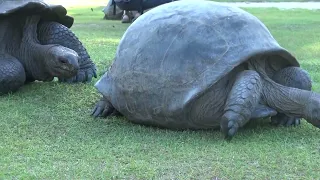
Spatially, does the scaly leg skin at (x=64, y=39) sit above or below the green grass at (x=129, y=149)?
below

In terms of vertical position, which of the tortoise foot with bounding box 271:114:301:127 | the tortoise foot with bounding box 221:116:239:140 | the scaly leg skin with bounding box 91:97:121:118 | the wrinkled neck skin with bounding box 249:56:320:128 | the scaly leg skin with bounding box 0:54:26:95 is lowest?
the scaly leg skin with bounding box 0:54:26:95

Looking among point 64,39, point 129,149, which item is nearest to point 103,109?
point 129,149

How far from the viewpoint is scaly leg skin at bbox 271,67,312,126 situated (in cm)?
328

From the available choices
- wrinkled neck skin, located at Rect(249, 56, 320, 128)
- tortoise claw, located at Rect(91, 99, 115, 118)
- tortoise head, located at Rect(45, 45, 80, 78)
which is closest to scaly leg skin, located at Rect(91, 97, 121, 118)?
tortoise claw, located at Rect(91, 99, 115, 118)

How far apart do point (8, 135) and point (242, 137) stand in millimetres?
1282

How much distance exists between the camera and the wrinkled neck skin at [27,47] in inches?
175

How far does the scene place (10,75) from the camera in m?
4.15

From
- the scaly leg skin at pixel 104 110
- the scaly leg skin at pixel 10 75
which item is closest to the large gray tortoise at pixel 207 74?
the scaly leg skin at pixel 104 110

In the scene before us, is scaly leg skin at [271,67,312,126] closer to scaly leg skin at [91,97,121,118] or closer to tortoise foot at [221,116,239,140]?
tortoise foot at [221,116,239,140]

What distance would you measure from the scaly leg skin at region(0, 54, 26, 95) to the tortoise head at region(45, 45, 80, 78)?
22 centimetres

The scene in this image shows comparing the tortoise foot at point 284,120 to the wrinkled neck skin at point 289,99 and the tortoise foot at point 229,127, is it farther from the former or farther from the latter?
the tortoise foot at point 229,127

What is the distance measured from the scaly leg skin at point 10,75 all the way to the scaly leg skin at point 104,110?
2.81 feet

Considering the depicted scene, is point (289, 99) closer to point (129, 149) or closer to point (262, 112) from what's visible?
point (262, 112)

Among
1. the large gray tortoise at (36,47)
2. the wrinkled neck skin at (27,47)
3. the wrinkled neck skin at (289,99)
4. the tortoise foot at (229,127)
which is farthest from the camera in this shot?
the wrinkled neck skin at (27,47)
